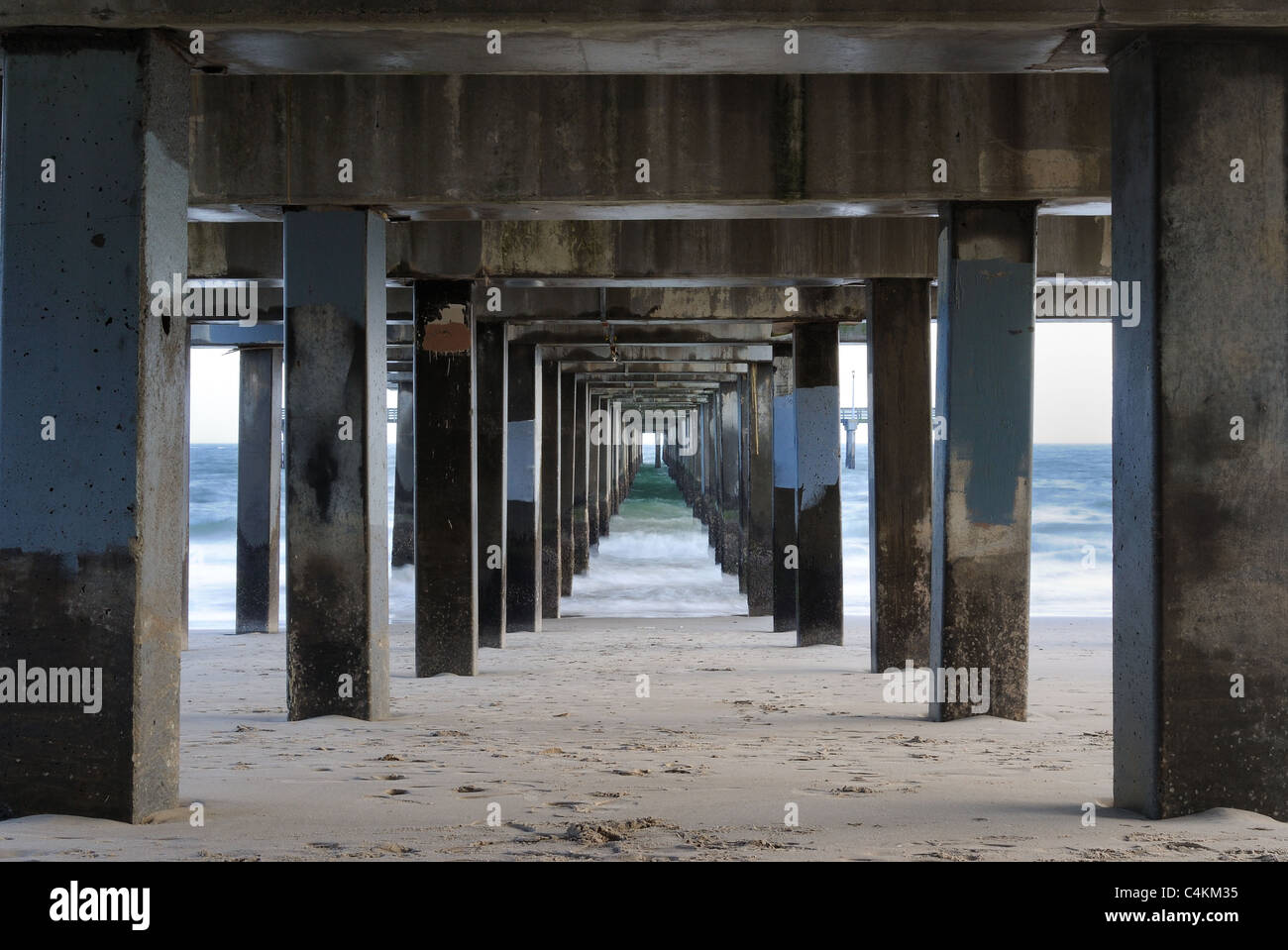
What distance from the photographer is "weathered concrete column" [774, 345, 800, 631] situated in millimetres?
17375

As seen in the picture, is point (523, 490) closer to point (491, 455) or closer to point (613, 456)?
point (491, 455)

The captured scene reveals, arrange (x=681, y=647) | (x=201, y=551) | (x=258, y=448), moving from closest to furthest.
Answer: (x=681, y=647) < (x=258, y=448) < (x=201, y=551)

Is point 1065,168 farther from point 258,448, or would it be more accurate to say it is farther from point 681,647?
point 258,448

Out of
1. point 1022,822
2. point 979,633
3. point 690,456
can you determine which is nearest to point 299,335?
point 979,633

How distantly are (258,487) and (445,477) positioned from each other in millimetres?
7846

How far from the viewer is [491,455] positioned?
14.7 metres

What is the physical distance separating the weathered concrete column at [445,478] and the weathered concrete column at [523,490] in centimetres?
516

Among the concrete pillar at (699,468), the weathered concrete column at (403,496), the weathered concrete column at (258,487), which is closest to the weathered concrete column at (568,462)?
the weathered concrete column at (403,496)

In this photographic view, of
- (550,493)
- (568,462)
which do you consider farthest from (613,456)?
(550,493)

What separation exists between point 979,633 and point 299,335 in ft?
17.7

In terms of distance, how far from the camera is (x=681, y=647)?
15531 millimetres

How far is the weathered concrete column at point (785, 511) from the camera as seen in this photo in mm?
17375

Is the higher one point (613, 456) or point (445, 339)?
point (445, 339)

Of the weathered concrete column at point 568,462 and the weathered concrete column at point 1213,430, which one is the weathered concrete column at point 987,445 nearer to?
the weathered concrete column at point 1213,430
